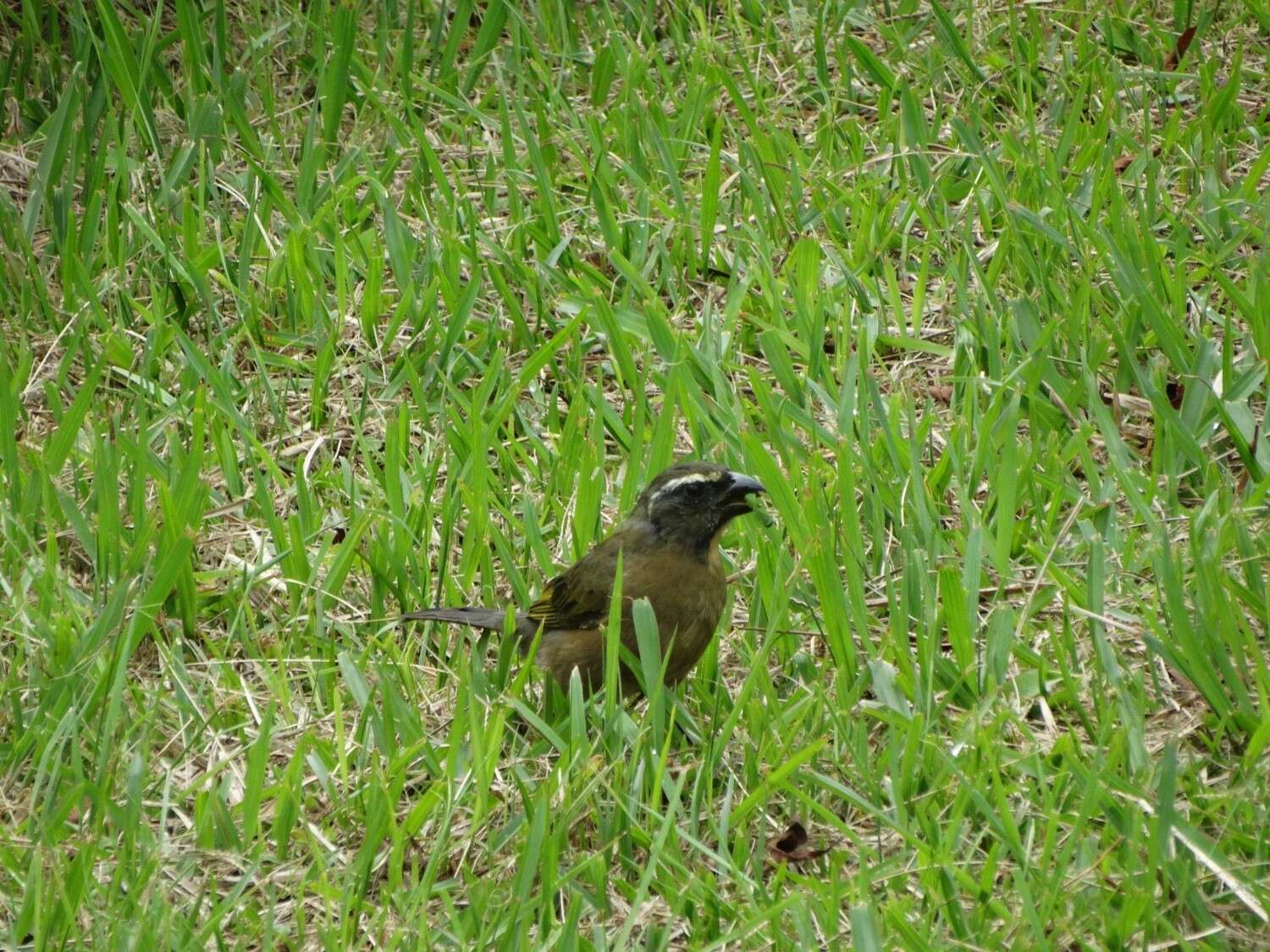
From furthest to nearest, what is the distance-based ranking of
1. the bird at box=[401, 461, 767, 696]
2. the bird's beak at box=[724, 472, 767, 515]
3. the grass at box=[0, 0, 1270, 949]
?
the bird's beak at box=[724, 472, 767, 515] → the bird at box=[401, 461, 767, 696] → the grass at box=[0, 0, 1270, 949]

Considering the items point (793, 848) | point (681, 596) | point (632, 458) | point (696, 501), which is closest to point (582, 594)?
point (681, 596)

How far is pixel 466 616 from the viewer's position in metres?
5.55

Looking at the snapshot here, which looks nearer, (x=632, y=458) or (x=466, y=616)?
(x=466, y=616)

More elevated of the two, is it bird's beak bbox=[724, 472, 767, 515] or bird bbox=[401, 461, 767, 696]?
bird's beak bbox=[724, 472, 767, 515]

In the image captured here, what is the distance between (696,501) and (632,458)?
2.50ft

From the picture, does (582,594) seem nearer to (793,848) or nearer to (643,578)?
(643,578)

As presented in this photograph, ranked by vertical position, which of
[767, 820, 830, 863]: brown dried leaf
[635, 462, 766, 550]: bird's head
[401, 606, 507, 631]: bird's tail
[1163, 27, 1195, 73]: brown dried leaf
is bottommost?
[767, 820, 830, 863]: brown dried leaf

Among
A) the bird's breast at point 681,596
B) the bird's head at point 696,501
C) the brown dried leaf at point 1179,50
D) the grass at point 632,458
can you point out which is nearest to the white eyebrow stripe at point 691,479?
the bird's head at point 696,501

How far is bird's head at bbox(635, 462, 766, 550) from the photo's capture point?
5500 millimetres

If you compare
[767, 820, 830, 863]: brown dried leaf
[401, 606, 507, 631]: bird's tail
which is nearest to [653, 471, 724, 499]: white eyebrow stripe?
[401, 606, 507, 631]: bird's tail

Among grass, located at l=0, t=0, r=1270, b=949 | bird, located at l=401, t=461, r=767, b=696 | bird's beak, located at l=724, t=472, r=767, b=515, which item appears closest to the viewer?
grass, located at l=0, t=0, r=1270, b=949

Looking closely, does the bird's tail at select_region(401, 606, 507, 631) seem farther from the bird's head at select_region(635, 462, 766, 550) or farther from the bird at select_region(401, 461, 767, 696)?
the bird's head at select_region(635, 462, 766, 550)

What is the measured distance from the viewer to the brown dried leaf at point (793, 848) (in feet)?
15.3

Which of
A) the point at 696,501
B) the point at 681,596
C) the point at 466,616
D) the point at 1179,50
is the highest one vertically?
the point at 1179,50
